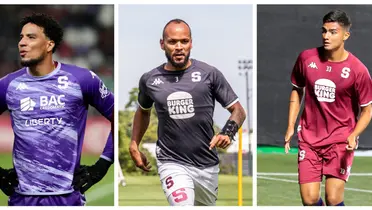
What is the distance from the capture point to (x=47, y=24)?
668cm

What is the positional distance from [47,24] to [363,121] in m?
2.93

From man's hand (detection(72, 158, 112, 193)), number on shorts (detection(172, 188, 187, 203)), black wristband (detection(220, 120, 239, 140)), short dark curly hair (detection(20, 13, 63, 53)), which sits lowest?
number on shorts (detection(172, 188, 187, 203))

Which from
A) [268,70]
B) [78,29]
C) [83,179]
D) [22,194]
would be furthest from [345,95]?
[78,29]

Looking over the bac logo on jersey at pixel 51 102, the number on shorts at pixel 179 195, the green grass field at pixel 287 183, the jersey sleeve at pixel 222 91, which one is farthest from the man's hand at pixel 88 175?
the green grass field at pixel 287 183

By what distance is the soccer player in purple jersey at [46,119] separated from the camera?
6473mm

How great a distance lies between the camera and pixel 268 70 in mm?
11734

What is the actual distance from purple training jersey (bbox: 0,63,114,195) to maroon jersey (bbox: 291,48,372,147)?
2088 mm

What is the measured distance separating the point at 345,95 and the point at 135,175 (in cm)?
441

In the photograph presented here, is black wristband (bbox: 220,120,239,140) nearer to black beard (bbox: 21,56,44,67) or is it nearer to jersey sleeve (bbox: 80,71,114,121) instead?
jersey sleeve (bbox: 80,71,114,121)

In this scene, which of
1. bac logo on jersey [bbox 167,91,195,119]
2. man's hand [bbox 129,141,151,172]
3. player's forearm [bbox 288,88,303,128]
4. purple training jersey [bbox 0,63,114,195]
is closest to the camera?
purple training jersey [bbox 0,63,114,195]

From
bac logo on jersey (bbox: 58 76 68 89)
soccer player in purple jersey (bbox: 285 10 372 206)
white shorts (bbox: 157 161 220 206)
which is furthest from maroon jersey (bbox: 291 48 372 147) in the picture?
bac logo on jersey (bbox: 58 76 68 89)

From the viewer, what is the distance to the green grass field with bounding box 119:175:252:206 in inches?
413

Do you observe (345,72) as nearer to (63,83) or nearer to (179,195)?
(179,195)

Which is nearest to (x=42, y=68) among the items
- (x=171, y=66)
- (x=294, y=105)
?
(x=171, y=66)
